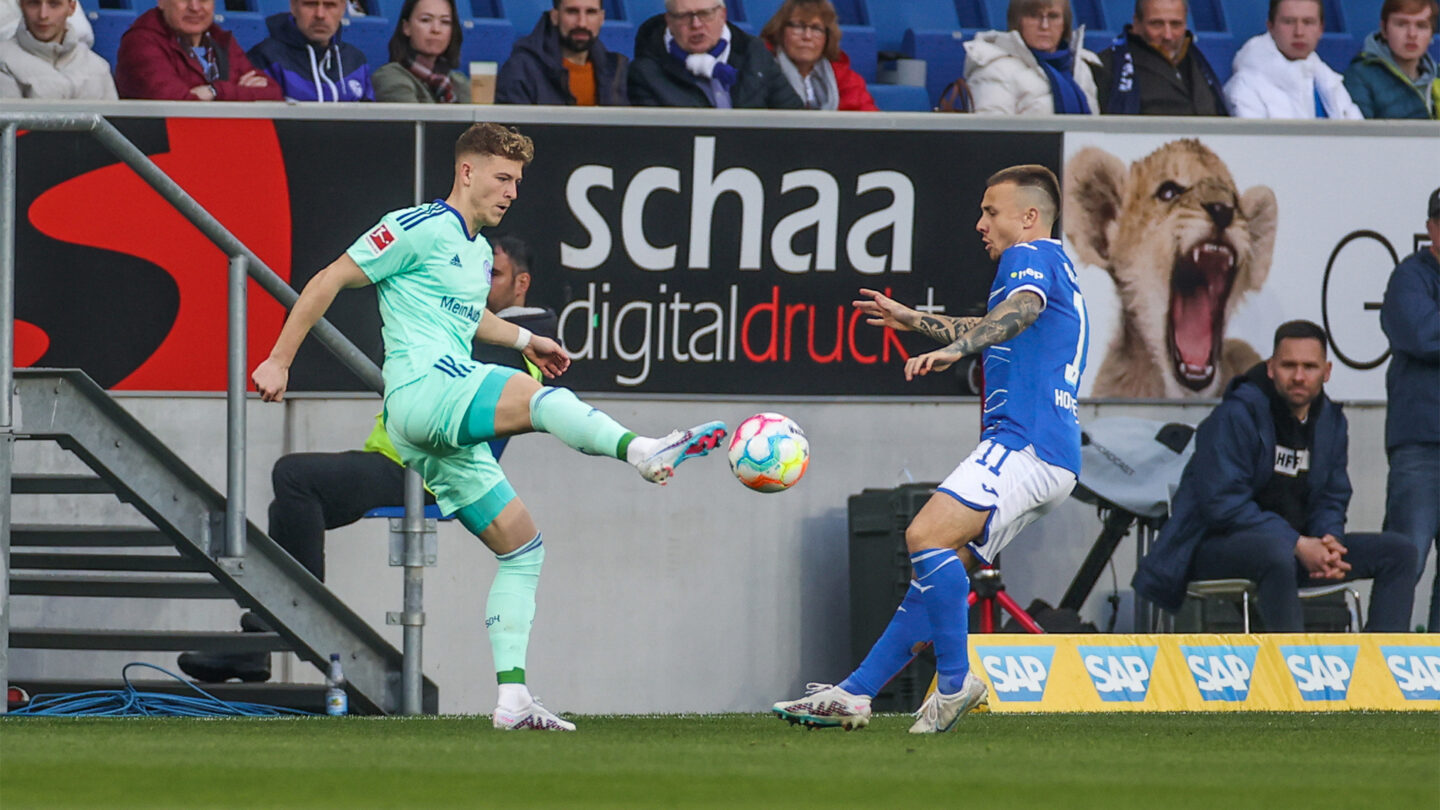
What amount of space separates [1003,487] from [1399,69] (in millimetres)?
6468

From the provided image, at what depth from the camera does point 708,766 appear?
5359 mm

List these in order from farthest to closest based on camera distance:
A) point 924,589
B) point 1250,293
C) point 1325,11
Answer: point 1325,11 → point 1250,293 → point 924,589

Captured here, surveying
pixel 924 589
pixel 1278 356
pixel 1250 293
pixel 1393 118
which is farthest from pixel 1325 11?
pixel 924 589

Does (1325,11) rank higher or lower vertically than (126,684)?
higher

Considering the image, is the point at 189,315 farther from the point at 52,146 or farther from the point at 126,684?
the point at 126,684

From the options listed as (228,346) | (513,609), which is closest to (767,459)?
(513,609)

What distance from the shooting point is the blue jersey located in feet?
22.7

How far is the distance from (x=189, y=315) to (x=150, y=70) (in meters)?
1.21

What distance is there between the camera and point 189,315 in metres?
10.6

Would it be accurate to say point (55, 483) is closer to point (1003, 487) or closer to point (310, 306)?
point (310, 306)

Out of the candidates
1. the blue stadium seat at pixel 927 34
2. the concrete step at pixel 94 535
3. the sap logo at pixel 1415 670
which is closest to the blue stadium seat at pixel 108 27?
the concrete step at pixel 94 535

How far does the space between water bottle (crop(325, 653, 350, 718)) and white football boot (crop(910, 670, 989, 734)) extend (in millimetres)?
2619

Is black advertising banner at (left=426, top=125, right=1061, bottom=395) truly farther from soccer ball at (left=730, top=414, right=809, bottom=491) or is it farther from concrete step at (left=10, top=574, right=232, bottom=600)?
soccer ball at (left=730, top=414, right=809, bottom=491)

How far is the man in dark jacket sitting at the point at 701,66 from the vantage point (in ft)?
36.4
